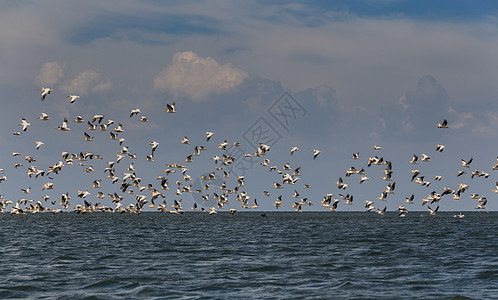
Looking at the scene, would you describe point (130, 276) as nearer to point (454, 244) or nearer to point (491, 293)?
point (491, 293)

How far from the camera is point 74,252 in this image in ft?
155

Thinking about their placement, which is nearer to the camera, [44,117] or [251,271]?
[251,271]

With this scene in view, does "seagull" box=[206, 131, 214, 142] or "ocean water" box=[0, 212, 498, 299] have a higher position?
"seagull" box=[206, 131, 214, 142]

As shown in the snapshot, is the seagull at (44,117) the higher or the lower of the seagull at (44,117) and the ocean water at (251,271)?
the higher

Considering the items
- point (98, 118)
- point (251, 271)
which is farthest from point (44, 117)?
point (251, 271)

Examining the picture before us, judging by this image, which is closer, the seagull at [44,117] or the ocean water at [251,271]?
the ocean water at [251,271]

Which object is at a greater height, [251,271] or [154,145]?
[154,145]

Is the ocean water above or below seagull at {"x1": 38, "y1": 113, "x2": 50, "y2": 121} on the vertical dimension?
below

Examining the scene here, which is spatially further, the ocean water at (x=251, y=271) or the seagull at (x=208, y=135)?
the seagull at (x=208, y=135)

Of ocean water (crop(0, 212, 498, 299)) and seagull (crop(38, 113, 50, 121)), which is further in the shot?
seagull (crop(38, 113, 50, 121))

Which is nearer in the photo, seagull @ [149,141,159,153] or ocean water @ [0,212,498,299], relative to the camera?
ocean water @ [0,212,498,299]

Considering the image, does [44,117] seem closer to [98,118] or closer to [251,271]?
[98,118]

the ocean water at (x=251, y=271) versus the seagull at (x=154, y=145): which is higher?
the seagull at (x=154, y=145)

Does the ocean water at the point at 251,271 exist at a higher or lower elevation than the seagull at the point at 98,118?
lower
